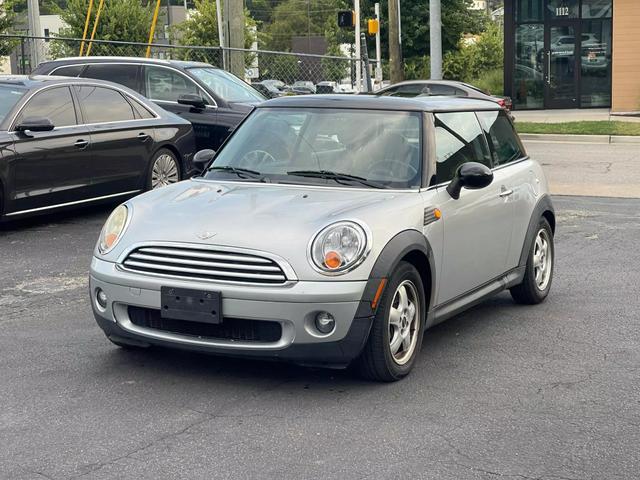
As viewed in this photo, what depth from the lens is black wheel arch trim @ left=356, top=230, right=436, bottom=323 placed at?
17.4 feet

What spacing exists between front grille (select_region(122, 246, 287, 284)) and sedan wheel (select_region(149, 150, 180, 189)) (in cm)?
665

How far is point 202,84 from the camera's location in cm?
1462

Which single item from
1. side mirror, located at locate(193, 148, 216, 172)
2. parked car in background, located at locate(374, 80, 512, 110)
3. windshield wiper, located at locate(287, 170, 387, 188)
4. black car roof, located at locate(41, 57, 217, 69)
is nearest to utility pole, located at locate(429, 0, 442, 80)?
parked car in background, located at locate(374, 80, 512, 110)

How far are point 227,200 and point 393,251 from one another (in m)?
1.00

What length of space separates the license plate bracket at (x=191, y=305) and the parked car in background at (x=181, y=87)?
9049 millimetres

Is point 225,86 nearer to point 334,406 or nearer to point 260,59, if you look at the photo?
point 334,406

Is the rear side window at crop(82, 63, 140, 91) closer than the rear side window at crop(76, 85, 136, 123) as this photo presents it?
No

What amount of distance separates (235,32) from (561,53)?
50.6 feet

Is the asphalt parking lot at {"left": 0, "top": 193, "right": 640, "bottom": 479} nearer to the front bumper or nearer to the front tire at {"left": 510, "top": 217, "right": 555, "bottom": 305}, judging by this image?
the front tire at {"left": 510, "top": 217, "right": 555, "bottom": 305}

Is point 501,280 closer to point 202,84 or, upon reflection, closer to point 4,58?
point 202,84

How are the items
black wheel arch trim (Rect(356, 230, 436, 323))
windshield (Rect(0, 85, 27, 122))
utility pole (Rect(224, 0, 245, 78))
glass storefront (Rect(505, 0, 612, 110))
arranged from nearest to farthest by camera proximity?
black wheel arch trim (Rect(356, 230, 436, 323))
windshield (Rect(0, 85, 27, 122))
utility pole (Rect(224, 0, 245, 78))
glass storefront (Rect(505, 0, 612, 110))

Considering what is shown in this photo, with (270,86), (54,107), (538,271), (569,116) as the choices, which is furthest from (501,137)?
(569,116)

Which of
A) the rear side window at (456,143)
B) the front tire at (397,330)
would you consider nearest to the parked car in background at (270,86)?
the rear side window at (456,143)

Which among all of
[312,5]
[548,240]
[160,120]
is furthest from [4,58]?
[312,5]
